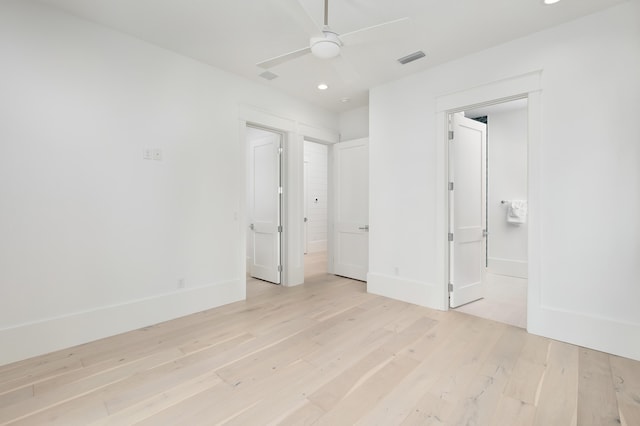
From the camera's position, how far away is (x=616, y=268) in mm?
2498

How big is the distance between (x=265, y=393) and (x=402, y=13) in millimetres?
3170

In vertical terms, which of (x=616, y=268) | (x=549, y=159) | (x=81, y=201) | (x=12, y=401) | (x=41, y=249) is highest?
(x=549, y=159)

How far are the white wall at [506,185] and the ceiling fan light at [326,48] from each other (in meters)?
4.61

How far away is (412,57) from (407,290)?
2796mm

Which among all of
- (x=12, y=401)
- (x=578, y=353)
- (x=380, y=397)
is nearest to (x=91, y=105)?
(x=12, y=401)

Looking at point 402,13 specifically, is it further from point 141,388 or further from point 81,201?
point 141,388

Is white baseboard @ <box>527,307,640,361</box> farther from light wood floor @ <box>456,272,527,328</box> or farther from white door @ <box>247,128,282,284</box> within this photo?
white door @ <box>247,128,282,284</box>

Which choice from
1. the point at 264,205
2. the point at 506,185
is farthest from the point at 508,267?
the point at 264,205

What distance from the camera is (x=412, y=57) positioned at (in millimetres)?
3285

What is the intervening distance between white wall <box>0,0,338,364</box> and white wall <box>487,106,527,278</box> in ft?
15.3

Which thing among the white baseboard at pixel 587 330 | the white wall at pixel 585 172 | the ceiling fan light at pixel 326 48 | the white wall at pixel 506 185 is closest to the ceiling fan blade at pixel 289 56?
the ceiling fan light at pixel 326 48

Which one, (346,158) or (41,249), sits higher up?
(346,158)

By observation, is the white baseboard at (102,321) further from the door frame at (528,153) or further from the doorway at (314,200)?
the doorway at (314,200)

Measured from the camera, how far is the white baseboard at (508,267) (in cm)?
511
